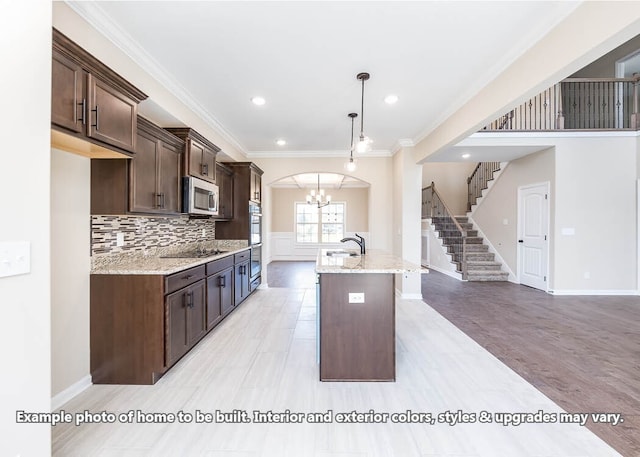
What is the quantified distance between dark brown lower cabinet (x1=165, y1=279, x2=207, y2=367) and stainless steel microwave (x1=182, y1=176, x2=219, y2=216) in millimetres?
855

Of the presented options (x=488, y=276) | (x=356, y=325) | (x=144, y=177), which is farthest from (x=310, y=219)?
(x=356, y=325)

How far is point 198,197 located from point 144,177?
88 cm

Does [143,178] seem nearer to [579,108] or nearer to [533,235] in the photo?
[533,235]

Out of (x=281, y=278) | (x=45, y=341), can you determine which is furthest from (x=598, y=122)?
(x=45, y=341)

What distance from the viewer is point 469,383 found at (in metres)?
2.35

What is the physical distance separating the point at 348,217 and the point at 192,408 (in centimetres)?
864

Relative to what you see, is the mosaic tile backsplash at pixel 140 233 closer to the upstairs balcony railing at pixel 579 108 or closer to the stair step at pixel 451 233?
the upstairs balcony railing at pixel 579 108

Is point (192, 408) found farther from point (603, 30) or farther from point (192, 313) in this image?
point (603, 30)

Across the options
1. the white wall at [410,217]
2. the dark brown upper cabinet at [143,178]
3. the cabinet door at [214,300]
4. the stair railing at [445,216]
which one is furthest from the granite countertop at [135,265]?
the stair railing at [445,216]

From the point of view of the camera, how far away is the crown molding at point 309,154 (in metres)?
5.62

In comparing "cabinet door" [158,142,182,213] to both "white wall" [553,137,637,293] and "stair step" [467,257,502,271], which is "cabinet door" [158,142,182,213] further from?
"stair step" [467,257,502,271]

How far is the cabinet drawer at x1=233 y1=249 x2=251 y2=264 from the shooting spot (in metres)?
4.27

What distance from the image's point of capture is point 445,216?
333 inches

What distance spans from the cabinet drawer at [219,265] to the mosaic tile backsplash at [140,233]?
66cm
